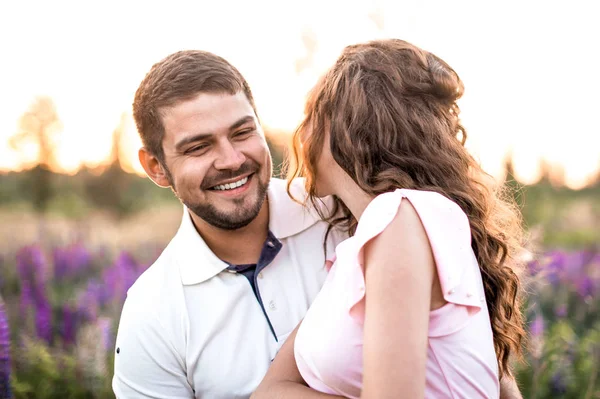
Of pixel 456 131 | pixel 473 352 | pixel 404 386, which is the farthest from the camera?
pixel 456 131

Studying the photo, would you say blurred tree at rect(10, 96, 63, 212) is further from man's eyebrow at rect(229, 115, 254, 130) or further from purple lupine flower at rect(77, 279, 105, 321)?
man's eyebrow at rect(229, 115, 254, 130)

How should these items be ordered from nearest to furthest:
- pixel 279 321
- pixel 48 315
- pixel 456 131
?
1. pixel 456 131
2. pixel 279 321
3. pixel 48 315

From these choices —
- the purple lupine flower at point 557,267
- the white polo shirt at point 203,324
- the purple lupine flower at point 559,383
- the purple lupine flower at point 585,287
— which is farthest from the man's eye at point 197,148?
the purple lupine flower at point 585,287

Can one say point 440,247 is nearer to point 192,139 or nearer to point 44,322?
point 192,139

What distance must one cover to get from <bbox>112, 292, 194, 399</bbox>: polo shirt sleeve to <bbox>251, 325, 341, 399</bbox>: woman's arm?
0.49 meters

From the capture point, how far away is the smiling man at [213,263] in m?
2.77

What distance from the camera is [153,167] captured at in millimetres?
3174

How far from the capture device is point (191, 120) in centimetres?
283

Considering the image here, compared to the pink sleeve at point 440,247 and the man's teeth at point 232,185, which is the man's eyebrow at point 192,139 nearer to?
the man's teeth at point 232,185

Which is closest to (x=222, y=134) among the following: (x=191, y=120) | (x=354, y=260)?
Answer: (x=191, y=120)

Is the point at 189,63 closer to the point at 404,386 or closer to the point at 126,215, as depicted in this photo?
the point at 404,386

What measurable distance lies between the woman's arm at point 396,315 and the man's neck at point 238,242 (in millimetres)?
1201

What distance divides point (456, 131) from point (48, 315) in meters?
2.67

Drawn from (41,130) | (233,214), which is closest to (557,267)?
(233,214)
